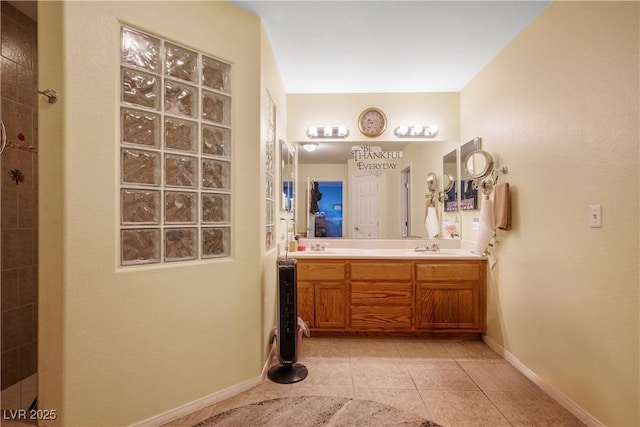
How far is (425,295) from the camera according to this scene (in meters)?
2.93

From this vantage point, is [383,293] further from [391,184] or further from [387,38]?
[387,38]

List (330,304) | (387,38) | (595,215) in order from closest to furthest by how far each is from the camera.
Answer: (595,215)
(387,38)
(330,304)

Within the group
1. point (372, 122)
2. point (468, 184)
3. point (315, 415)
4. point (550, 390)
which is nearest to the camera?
point (315, 415)

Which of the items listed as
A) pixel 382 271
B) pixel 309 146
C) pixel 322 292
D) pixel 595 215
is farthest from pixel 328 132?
pixel 595 215

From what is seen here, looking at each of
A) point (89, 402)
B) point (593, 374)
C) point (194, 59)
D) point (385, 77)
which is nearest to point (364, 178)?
point (385, 77)

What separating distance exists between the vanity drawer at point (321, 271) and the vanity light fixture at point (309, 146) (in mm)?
1223

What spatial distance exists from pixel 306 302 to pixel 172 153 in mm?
1737

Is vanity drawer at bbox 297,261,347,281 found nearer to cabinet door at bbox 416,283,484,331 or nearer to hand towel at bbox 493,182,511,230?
cabinet door at bbox 416,283,484,331

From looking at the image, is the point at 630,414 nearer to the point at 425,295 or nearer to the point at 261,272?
the point at 425,295

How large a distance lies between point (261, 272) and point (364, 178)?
5.49 feet

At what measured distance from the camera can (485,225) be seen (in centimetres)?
270

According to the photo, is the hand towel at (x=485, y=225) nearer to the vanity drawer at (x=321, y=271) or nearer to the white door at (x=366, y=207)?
the white door at (x=366, y=207)

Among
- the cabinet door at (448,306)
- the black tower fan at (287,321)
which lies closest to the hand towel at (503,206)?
the cabinet door at (448,306)

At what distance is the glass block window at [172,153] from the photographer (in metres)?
1.77
